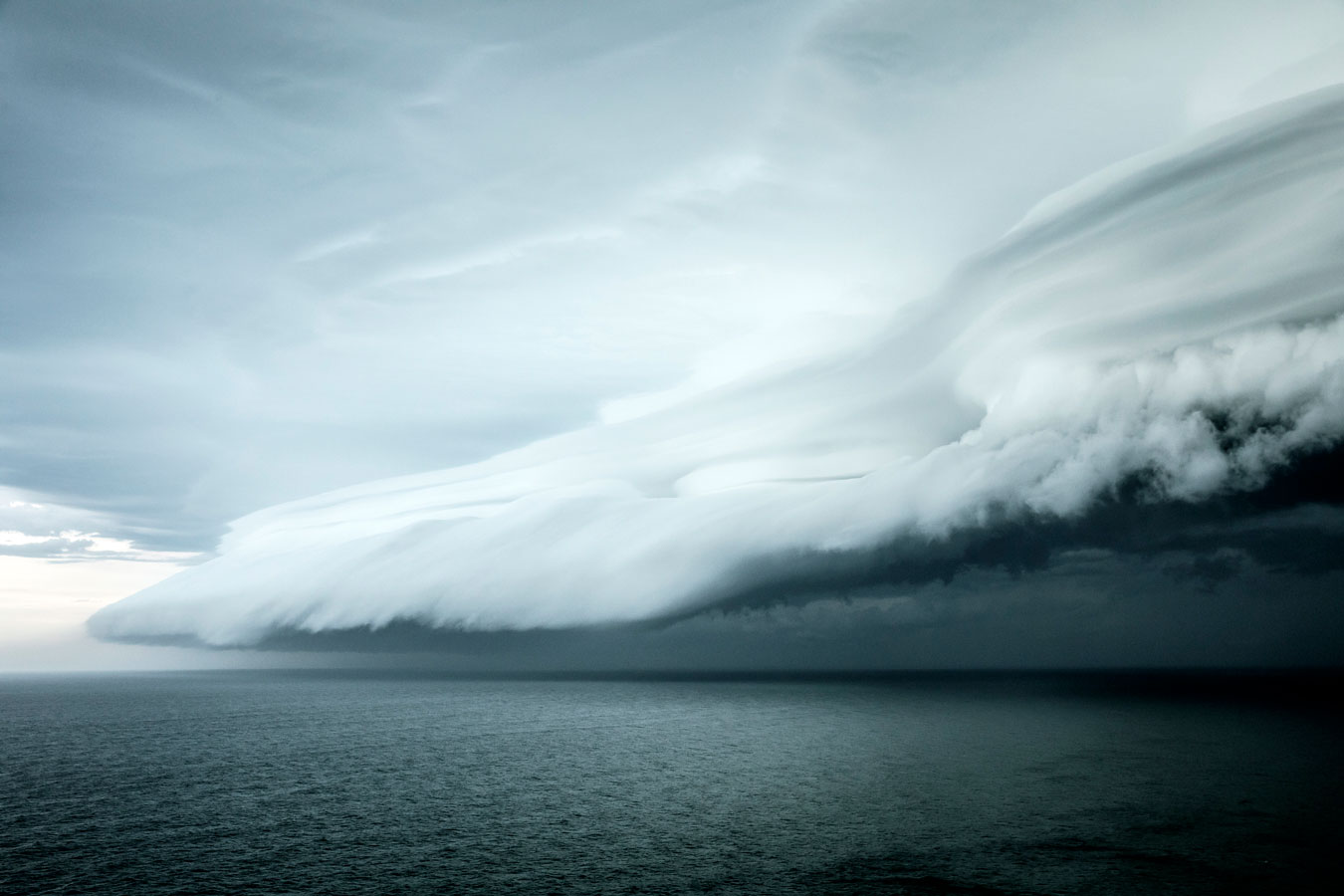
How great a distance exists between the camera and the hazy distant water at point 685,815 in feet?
199

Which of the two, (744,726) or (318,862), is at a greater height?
(318,862)

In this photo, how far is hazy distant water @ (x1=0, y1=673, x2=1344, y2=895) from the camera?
Result: 60.8 metres

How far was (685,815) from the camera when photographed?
272 feet

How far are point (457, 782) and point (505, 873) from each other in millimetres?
46111

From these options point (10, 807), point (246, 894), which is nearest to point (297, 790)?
point (10, 807)

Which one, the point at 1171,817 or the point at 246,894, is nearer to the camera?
the point at 246,894

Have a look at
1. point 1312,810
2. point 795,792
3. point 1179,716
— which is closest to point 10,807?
point 795,792

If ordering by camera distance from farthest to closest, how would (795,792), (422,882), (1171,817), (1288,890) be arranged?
(795,792)
(1171,817)
(422,882)
(1288,890)

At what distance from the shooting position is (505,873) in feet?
205

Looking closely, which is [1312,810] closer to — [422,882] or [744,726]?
[422,882]

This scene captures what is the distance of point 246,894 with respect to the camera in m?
57.5

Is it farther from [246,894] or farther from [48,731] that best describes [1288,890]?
[48,731]

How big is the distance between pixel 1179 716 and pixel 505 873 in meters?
186

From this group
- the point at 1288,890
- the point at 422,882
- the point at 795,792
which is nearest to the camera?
the point at 1288,890
